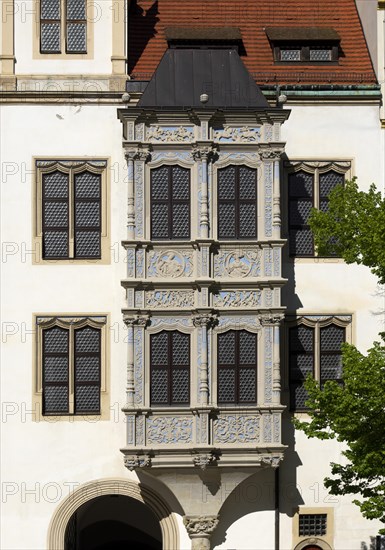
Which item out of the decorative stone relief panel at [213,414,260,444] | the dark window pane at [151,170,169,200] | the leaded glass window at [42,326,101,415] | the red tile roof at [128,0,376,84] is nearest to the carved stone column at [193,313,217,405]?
the decorative stone relief panel at [213,414,260,444]

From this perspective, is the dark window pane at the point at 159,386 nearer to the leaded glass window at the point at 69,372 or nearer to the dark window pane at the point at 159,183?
the leaded glass window at the point at 69,372

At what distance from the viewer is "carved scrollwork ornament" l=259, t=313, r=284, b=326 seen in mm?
29844

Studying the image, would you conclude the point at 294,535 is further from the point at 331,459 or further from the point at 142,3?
the point at 142,3

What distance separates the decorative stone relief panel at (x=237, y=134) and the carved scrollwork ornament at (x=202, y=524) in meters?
8.26

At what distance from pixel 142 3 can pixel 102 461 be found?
37.4 feet

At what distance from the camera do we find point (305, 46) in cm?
3281

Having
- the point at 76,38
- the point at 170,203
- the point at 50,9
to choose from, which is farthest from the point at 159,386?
the point at 50,9

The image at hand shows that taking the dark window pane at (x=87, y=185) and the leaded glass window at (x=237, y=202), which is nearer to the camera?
the leaded glass window at (x=237, y=202)

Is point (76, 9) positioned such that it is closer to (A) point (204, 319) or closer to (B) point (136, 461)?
(A) point (204, 319)

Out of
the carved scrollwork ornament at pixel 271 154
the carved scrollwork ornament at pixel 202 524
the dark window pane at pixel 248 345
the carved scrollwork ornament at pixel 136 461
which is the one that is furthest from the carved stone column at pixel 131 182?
the carved scrollwork ornament at pixel 202 524

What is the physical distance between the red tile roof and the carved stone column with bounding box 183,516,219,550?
10066 mm

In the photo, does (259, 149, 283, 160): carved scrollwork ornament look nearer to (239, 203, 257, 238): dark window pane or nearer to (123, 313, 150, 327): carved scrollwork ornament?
(239, 203, 257, 238): dark window pane

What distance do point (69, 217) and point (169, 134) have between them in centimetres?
293

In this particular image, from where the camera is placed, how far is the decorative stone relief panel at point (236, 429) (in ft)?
97.3
